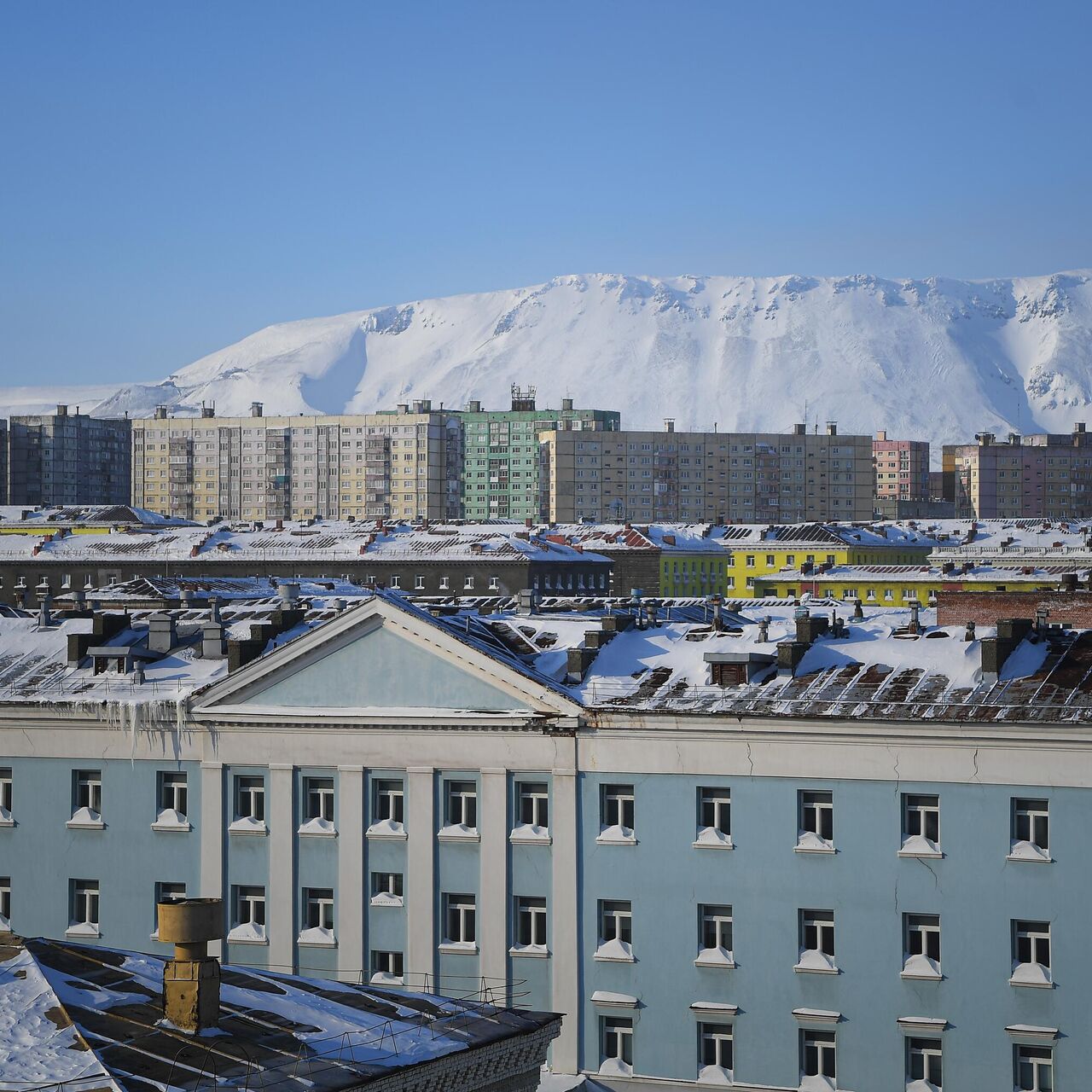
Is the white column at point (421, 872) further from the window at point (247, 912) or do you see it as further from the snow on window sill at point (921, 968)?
the snow on window sill at point (921, 968)

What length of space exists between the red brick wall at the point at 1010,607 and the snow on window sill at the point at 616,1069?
2062cm

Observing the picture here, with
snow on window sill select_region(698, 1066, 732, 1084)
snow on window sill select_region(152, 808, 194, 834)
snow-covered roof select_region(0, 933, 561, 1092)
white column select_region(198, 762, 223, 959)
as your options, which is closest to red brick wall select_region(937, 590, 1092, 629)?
snow on window sill select_region(698, 1066, 732, 1084)

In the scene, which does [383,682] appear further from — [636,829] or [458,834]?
[636,829]

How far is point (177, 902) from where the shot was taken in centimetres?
2061

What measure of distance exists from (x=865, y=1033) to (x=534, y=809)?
6.97 metres

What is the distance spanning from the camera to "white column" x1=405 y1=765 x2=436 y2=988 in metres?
37.0

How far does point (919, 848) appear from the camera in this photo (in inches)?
1340

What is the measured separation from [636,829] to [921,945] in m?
5.22

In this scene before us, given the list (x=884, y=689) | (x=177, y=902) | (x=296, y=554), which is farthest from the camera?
(x=296, y=554)

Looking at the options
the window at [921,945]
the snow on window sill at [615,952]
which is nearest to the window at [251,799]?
the snow on window sill at [615,952]

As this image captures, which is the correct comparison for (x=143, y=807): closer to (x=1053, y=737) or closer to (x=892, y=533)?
(x=1053, y=737)

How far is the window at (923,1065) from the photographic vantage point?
33.6m

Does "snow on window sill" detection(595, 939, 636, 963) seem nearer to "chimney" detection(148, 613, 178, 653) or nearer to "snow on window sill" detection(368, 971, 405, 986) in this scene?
"snow on window sill" detection(368, 971, 405, 986)

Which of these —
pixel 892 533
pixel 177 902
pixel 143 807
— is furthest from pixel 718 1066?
pixel 892 533
